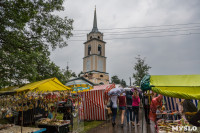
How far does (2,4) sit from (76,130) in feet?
25.5

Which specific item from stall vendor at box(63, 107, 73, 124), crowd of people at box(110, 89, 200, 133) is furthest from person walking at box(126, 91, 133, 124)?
stall vendor at box(63, 107, 73, 124)

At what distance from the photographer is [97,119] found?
9.15m

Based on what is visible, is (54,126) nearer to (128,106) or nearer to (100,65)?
(128,106)

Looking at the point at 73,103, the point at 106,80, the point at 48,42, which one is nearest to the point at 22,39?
the point at 48,42

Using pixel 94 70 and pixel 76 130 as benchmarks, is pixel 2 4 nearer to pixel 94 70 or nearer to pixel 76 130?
pixel 76 130

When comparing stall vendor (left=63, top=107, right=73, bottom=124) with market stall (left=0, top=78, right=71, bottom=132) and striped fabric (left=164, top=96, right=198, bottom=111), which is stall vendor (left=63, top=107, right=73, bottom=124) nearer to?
market stall (left=0, top=78, right=71, bottom=132)

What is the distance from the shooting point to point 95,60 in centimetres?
3931

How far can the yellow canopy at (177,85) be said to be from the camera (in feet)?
11.0

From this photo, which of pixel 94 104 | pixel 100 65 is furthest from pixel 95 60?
pixel 94 104

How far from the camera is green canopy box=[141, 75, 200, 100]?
133 inches

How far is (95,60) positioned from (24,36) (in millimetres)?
30866

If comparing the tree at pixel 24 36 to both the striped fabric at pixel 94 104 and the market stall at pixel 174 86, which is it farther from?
the market stall at pixel 174 86

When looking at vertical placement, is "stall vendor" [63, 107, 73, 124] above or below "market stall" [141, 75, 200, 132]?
below

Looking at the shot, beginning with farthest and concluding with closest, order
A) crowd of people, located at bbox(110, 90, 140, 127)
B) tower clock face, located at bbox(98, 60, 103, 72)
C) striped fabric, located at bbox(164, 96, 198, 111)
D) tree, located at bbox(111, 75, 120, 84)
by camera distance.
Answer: tree, located at bbox(111, 75, 120, 84) → tower clock face, located at bbox(98, 60, 103, 72) → crowd of people, located at bbox(110, 90, 140, 127) → striped fabric, located at bbox(164, 96, 198, 111)
